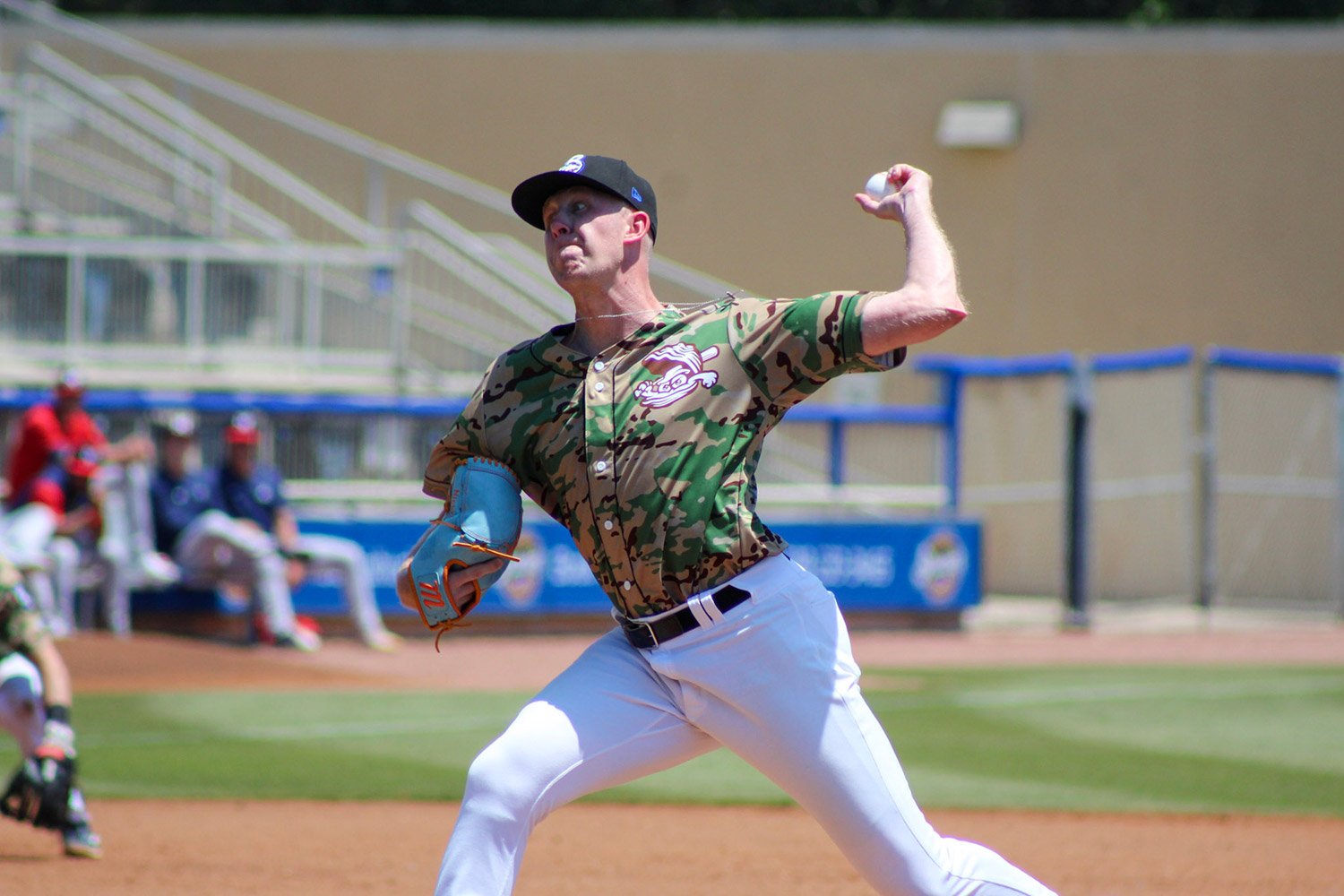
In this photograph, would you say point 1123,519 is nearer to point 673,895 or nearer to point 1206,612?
point 1206,612

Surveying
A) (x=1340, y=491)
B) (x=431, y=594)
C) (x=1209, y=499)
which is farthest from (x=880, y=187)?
(x=1340, y=491)

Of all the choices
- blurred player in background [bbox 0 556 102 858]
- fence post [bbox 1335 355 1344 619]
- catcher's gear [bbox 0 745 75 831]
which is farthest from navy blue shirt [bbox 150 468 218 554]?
fence post [bbox 1335 355 1344 619]

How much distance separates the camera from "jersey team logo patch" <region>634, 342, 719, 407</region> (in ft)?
12.3

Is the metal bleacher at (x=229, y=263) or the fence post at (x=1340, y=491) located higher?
the metal bleacher at (x=229, y=263)

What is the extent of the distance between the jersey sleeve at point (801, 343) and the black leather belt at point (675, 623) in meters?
0.47

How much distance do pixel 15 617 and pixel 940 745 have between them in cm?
527

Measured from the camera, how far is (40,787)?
234 inches

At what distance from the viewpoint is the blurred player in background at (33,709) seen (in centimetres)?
595

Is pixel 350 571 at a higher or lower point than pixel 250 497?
lower

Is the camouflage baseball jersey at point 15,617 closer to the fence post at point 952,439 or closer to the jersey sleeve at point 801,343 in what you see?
the jersey sleeve at point 801,343

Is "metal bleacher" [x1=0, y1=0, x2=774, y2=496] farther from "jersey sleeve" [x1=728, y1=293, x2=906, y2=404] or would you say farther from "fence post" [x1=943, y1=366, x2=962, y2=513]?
"jersey sleeve" [x1=728, y1=293, x2=906, y2=404]

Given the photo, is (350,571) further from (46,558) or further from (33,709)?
(33,709)

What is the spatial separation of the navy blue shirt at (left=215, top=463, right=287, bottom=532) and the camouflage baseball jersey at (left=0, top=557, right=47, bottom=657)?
23.3 feet

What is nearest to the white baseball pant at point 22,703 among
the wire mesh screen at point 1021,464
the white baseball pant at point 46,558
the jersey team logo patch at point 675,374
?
the jersey team logo patch at point 675,374
